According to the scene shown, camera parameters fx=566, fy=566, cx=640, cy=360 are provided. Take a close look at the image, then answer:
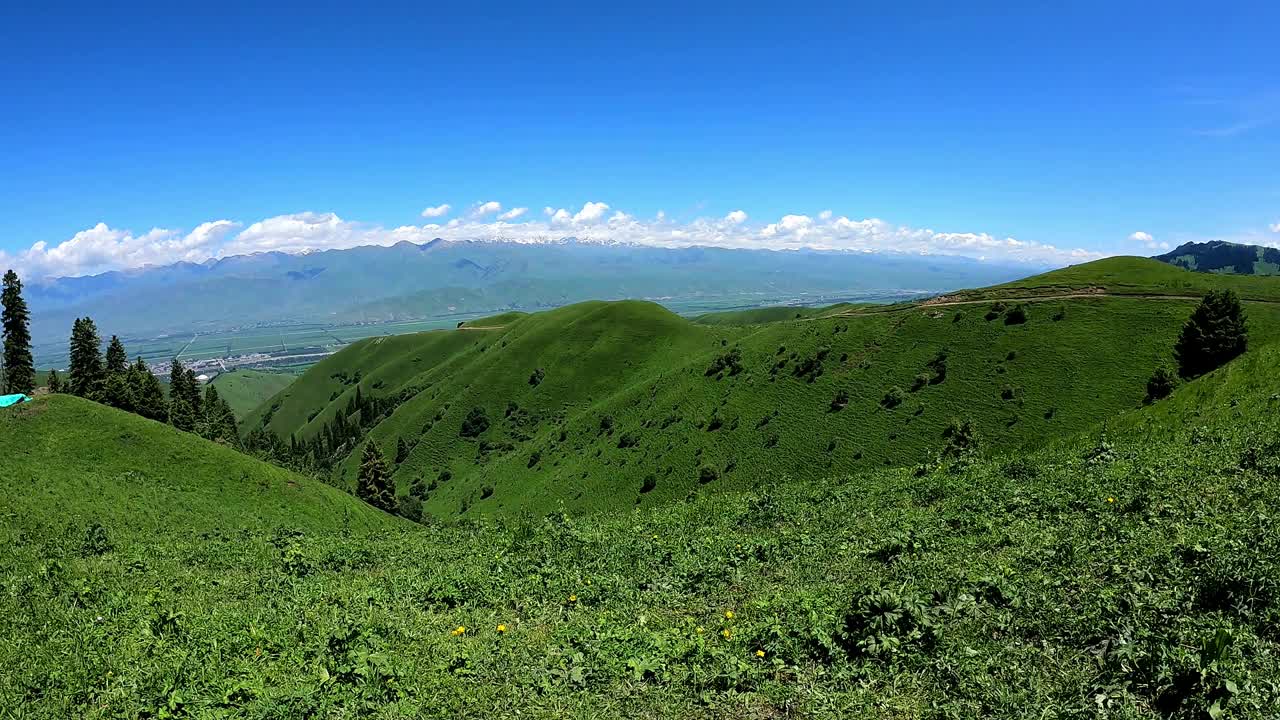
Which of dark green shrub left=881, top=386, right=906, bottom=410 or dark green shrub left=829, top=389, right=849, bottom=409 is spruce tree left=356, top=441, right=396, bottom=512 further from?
dark green shrub left=881, top=386, right=906, bottom=410

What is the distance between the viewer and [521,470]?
3312 inches

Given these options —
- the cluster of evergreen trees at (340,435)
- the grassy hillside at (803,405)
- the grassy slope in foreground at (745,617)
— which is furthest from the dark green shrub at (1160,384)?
the cluster of evergreen trees at (340,435)

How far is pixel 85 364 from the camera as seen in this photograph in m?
68.2

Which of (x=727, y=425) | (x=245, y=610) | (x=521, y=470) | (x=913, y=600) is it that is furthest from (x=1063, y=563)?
(x=521, y=470)

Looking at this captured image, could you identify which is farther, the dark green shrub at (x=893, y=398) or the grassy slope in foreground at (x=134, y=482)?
the dark green shrub at (x=893, y=398)

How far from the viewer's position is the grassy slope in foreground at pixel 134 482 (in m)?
26.8

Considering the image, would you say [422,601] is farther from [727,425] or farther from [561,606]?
[727,425]

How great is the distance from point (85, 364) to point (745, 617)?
296ft

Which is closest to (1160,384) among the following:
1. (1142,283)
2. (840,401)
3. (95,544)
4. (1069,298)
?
(840,401)

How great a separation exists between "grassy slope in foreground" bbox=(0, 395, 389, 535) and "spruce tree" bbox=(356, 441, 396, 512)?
2495 cm

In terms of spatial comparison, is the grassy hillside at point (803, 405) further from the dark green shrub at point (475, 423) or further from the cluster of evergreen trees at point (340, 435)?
the cluster of evergreen trees at point (340, 435)

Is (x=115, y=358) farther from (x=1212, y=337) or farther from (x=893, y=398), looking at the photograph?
(x=1212, y=337)

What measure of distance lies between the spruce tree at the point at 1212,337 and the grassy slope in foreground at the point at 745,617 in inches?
1724

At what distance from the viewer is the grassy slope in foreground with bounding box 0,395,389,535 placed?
2681cm
